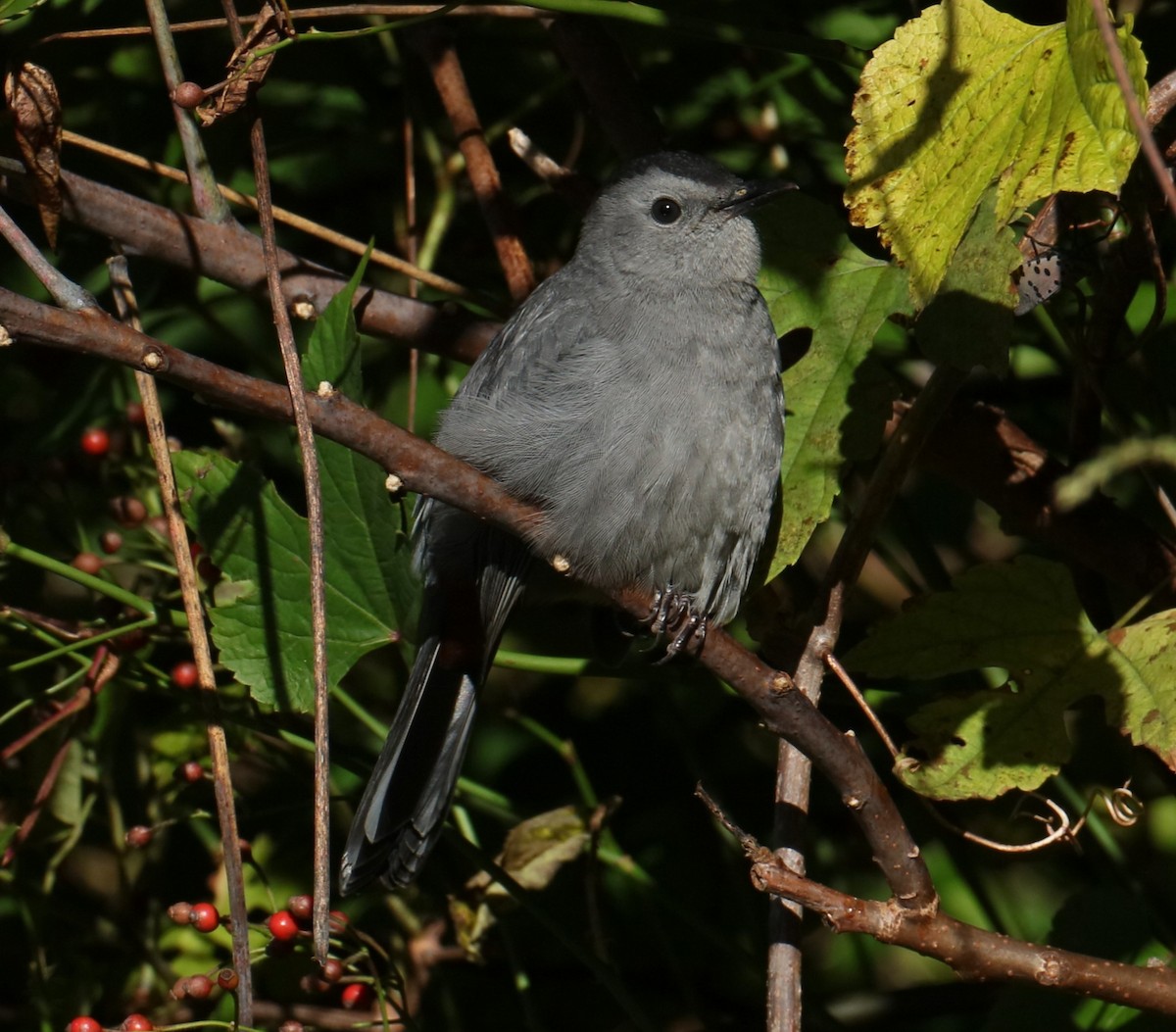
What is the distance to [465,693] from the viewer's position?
313 cm

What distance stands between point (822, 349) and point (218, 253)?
1.36m

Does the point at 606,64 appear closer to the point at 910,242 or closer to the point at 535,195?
the point at 535,195

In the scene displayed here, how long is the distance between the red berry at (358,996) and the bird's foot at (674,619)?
3.13 ft

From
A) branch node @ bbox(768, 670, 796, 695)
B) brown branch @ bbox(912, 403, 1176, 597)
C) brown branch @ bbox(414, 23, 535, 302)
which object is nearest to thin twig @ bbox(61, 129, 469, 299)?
brown branch @ bbox(414, 23, 535, 302)

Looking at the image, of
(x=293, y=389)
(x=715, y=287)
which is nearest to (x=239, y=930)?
(x=293, y=389)

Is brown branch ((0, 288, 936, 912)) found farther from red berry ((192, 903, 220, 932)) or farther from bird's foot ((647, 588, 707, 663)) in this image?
red berry ((192, 903, 220, 932))

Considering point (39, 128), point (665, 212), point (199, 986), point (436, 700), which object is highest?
point (39, 128)

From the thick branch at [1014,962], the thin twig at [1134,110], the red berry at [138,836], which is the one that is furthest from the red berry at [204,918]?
the thin twig at [1134,110]

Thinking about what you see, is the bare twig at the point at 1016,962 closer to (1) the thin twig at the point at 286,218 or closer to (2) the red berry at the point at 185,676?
(2) the red berry at the point at 185,676

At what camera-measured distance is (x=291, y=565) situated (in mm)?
2852

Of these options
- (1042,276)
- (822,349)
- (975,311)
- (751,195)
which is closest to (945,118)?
(975,311)

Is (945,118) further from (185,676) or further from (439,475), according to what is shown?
(185,676)

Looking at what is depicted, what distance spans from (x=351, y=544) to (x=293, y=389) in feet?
3.58

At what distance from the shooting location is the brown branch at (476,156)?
3418 mm
